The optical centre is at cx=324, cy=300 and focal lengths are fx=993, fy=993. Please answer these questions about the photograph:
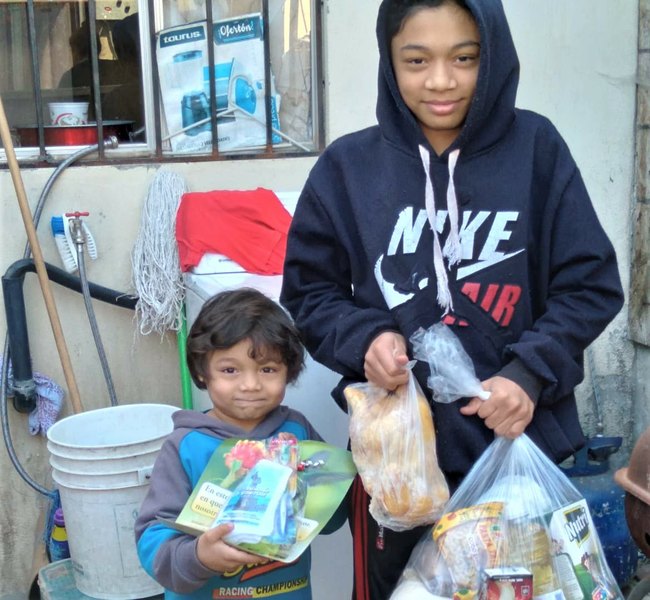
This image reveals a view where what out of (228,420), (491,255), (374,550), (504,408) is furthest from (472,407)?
(228,420)

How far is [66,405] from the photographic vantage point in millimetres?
3629

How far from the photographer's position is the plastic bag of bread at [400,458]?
5.95 ft

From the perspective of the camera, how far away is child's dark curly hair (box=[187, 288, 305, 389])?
2.06 metres

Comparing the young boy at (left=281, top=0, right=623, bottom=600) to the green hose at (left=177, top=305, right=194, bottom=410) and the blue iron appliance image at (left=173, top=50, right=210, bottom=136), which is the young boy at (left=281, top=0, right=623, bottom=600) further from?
the blue iron appliance image at (left=173, top=50, right=210, bottom=136)

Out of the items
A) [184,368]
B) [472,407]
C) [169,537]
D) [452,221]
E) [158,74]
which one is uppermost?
[158,74]

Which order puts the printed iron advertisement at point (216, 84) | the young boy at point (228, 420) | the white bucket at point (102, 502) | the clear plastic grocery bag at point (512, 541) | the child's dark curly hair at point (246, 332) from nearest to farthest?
the clear plastic grocery bag at point (512, 541) < the young boy at point (228, 420) < the child's dark curly hair at point (246, 332) < the white bucket at point (102, 502) < the printed iron advertisement at point (216, 84)

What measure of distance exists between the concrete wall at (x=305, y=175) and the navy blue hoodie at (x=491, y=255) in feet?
5.84

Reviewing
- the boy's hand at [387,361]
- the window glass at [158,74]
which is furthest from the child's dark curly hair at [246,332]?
the window glass at [158,74]

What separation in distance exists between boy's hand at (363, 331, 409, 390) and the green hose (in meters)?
1.54

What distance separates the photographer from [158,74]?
3.67m

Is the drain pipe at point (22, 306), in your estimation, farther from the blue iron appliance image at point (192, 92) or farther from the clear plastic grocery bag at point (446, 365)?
the clear plastic grocery bag at point (446, 365)

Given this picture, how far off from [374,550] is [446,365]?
0.48 metres

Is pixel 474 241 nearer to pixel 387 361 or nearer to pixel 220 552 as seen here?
pixel 387 361

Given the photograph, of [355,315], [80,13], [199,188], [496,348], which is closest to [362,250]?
[355,315]
